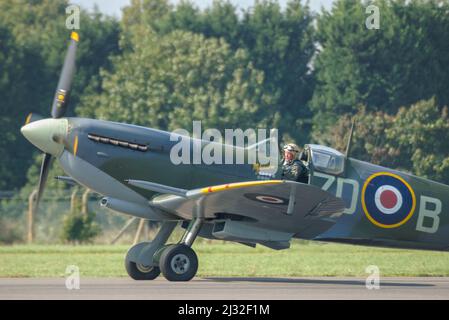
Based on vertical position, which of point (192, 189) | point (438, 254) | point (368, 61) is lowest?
point (438, 254)

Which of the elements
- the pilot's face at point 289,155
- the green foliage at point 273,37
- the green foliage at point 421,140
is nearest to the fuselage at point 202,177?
the pilot's face at point 289,155

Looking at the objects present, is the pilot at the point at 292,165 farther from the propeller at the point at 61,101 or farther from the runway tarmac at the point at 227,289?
the propeller at the point at 61,101

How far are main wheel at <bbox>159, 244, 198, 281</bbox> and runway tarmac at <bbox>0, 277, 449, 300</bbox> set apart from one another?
16 centimetres

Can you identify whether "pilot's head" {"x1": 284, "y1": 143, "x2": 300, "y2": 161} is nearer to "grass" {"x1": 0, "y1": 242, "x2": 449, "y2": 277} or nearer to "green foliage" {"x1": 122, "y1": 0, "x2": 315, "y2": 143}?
"grass" {"x1": 0, "y1": 242, "x2": 449, "y2": 277}

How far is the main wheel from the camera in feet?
45.8

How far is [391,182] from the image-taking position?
49.3ft

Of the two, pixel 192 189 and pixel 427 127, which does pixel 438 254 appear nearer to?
pixel 192 189

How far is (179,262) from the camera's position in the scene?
14039 mm

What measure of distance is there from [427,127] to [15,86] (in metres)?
20.5

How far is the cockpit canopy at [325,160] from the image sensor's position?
14625 mm

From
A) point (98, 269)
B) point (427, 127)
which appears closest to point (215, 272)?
point (98, 269)

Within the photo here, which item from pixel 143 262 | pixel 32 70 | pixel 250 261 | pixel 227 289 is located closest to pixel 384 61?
pixel 32 70
